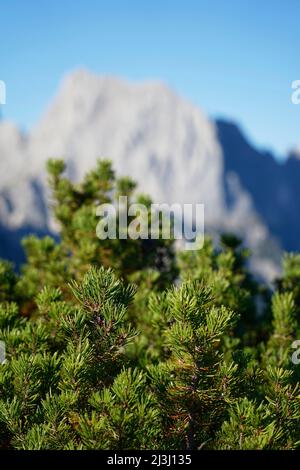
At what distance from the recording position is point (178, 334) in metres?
4.07

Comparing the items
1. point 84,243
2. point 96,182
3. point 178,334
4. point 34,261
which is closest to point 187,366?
point 178,334

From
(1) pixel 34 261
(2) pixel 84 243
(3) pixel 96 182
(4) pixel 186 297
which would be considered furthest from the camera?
(3) pixel 96 182

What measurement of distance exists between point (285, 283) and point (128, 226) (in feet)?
12.0
